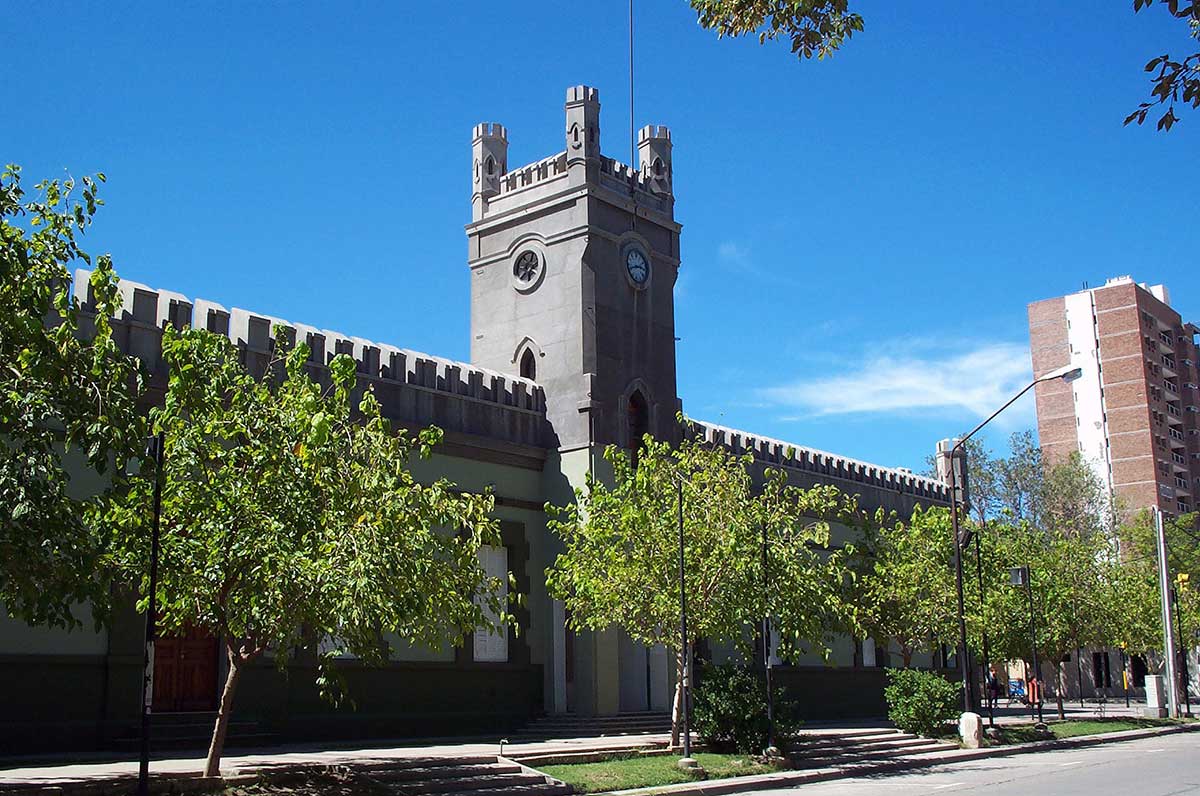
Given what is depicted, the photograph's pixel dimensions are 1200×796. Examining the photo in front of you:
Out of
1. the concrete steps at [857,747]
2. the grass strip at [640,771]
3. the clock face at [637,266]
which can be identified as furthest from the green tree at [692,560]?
the clock face at [637,266]

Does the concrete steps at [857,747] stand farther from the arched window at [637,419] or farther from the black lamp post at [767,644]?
the arched window at [637,419]

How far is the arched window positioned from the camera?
32.7m

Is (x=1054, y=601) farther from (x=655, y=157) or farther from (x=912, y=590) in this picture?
(x=655, y=157)

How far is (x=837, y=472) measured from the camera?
141 ft

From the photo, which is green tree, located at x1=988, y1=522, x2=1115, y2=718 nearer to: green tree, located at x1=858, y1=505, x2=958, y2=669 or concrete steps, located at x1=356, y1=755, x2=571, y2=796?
green tree, located at x1=858, y1=505, x2=958, y2=669

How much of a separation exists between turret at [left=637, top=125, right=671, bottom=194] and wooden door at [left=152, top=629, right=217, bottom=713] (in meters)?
18.8

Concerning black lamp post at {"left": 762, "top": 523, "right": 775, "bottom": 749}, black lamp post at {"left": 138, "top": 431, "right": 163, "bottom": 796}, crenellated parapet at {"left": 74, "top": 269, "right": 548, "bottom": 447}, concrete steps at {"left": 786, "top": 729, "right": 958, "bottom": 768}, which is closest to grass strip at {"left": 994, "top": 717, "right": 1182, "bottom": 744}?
concrete steps at {"left": 786, "top": 729, "right": 958, "bottom": 768}

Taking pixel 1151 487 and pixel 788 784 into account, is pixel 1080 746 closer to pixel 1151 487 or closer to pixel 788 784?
pixel 788 784

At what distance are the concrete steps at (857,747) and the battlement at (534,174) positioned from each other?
54.4 ft

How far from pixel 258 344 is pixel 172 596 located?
30.4 ft

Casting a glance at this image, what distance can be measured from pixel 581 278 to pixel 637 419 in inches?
169


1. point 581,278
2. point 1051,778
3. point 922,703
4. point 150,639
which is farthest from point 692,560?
point 150,639

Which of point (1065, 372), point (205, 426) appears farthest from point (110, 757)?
point (1065, 372)

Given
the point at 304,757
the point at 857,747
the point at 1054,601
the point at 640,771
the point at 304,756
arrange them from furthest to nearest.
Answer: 1. the point at 1054,601
2. the point at 857,747
3. the point at 640,771
4. the point at 304,756
5. the point at 304,757
